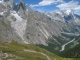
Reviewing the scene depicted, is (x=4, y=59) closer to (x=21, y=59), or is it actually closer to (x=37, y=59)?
(x=21, y=59)

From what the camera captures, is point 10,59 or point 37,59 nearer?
point 10,59

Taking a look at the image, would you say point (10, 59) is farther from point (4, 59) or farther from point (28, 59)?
point (28, 59)

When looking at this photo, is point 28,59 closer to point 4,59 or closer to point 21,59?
point 21,59

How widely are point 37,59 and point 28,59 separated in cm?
964

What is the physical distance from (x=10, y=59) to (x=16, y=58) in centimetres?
765

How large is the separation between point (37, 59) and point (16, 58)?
20341mm

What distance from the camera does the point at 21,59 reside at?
6959 inches

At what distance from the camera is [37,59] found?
185375mm

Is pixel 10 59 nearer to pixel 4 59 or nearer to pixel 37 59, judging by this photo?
pixel 4 59

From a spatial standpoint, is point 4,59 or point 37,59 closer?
point 4,59

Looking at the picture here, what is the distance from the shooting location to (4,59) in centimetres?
17000

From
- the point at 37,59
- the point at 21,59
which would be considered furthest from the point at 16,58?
the point at 37,59

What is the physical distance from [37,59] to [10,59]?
27.0 metres

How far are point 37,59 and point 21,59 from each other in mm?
16848
